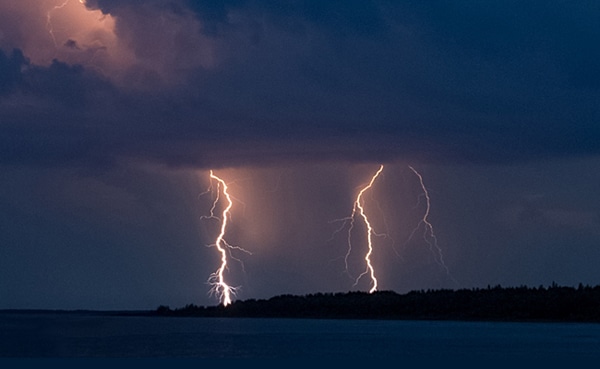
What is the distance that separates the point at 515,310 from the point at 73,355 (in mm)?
77113

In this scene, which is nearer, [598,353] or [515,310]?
[598,353]

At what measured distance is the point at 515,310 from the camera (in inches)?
5034

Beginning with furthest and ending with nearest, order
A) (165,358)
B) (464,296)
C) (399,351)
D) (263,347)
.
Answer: (464,296) → (263,347) → (399,351) → (165,358)

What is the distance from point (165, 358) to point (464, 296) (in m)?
85.2

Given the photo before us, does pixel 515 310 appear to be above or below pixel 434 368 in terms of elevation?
above

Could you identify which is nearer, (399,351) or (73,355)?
(73,355)

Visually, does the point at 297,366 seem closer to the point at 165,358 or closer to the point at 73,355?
the point at 165,358

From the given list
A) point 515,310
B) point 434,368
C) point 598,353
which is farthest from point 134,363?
point 515,310

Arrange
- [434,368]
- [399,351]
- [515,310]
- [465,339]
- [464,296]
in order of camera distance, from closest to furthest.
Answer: [434,368]
[399,351]
[465,339]
[515,310]
[464,296]

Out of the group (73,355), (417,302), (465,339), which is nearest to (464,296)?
(417,302)

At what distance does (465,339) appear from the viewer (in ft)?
252

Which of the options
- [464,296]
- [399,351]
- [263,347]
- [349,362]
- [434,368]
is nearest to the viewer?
[434,368]

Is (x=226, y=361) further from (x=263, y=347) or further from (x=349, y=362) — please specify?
(x=263, y=347)

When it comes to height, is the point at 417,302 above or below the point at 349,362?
above
